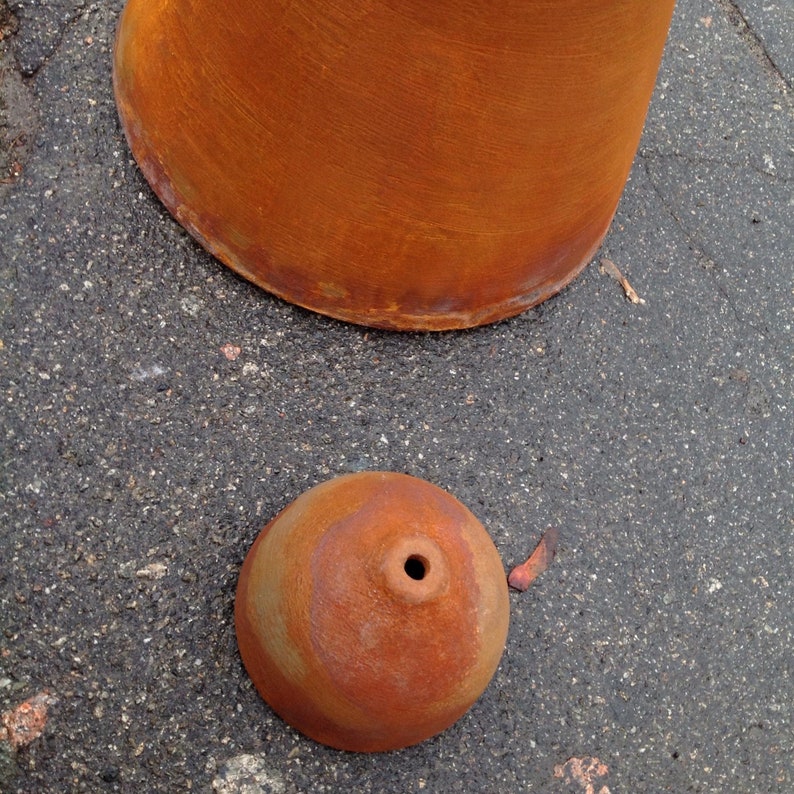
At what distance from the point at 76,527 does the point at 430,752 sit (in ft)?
2.64

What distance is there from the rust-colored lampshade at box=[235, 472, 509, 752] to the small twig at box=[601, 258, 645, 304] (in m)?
0.96

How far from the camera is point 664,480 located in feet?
6.54

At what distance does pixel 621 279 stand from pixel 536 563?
2.51 feet

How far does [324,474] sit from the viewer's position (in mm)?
1780

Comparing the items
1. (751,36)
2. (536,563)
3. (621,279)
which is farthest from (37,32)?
(751,36)

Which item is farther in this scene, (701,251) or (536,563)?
(701,251)

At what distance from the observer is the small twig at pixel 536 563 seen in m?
1.80

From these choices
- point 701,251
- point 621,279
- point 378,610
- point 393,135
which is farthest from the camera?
point 701,251

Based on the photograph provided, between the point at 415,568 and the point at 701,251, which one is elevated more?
the point at 415,568

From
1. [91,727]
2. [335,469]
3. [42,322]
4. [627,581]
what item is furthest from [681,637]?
[42,322]

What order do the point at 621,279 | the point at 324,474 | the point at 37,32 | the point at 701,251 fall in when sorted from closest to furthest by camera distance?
the point at 324,474
the point at 37,32
the point at 621,279
the point at 701,251

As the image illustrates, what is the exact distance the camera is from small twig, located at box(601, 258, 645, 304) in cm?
212

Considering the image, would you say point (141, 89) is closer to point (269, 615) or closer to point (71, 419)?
point (71, 419)

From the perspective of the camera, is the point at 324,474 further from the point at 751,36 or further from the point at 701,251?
the point at 751,36
